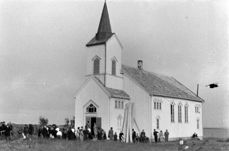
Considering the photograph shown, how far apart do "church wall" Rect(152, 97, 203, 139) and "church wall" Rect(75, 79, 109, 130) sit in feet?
19.2

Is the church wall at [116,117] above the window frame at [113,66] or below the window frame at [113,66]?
below

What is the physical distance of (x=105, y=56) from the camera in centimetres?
3866

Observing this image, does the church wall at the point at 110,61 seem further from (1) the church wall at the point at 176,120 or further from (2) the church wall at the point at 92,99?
(1) the church wall at the point at 176,120

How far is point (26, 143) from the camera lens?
887 inches

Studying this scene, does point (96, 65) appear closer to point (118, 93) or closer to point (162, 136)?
point (118, 93)

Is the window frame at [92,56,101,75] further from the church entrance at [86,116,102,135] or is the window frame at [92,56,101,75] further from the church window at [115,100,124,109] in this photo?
the church entrance at [86,116,102,135]

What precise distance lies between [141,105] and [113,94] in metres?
4.08

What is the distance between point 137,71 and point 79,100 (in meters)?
9.42

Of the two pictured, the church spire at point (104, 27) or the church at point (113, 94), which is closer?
the church at point (113, 94)

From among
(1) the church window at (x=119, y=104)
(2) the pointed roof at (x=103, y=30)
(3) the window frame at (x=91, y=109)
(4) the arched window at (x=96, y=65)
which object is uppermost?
(2) the pointed roof at (x=103, y=30)

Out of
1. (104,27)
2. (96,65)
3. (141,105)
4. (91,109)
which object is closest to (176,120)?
(141,105)

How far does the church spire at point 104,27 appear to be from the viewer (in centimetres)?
3962

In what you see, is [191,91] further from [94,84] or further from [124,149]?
[124,149]

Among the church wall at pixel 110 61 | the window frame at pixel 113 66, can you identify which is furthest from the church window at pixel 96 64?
the window frame at pixel 113 66
